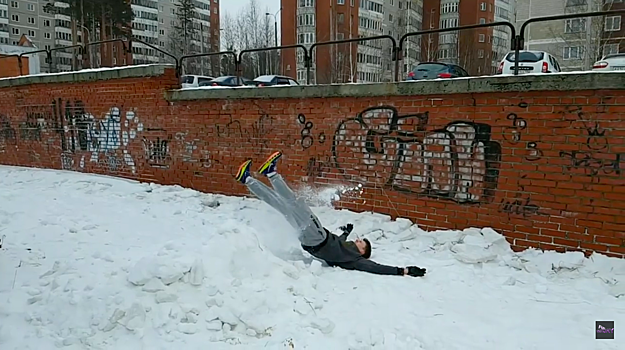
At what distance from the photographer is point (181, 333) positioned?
326 centimetres

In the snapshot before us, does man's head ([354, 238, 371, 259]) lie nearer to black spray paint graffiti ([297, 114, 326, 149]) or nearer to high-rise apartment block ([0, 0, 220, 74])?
black spray paint graffiti ([297, 114, 326, 149])

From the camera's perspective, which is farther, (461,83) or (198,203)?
(198,203)

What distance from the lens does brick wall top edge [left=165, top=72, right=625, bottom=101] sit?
15.7ft

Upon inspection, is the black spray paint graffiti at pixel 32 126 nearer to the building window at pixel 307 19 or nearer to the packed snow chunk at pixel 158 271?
the packed snow chunk at pixel 158 271

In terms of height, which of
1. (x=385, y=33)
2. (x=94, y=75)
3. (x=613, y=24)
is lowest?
(x=94, y=75)

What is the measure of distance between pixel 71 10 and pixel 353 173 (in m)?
35.8

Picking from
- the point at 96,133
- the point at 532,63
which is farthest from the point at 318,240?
the point at 532,63

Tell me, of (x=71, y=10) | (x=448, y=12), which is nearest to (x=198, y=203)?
(x=71, y=10)

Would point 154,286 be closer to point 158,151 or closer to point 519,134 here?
point 519,134

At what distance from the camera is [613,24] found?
93.1 feet

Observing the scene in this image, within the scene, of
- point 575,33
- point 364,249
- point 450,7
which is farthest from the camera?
point 450,7

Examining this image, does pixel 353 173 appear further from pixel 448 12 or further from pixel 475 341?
pixel 448 12

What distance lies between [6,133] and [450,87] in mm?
11815

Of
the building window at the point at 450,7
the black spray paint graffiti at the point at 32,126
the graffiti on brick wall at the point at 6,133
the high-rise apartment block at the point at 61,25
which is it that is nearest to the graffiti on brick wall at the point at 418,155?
the black spray paint graffiti at the point at 32,126
